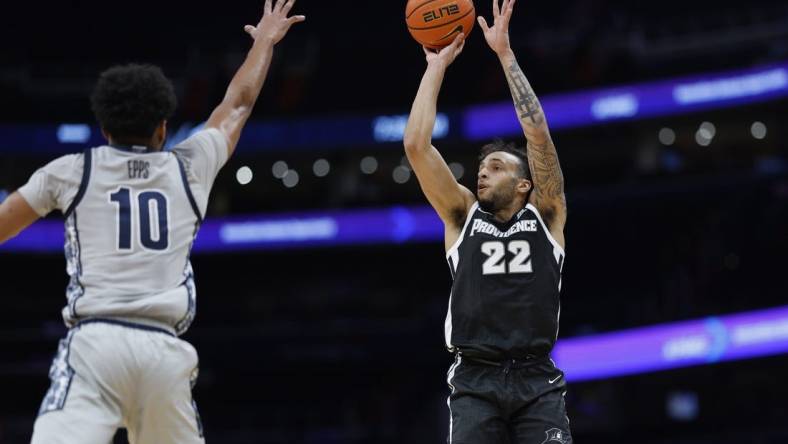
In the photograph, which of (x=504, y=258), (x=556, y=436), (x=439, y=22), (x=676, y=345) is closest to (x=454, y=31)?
(x=439, y=22)

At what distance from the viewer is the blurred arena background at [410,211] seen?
74.1 feet

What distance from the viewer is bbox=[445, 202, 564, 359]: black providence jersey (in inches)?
215

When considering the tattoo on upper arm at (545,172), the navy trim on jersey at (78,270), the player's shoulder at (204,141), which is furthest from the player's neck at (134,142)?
the tattoo on upper arm at (545,172)

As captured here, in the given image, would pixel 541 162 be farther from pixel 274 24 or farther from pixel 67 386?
pixel 67 386

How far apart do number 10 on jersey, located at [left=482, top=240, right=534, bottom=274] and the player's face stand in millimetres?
297

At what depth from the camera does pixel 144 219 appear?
4.19 m

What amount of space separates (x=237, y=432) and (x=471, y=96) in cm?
987

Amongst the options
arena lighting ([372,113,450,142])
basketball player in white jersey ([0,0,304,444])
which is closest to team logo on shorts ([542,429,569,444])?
basketball player in white jersey ([0,0,304,444])

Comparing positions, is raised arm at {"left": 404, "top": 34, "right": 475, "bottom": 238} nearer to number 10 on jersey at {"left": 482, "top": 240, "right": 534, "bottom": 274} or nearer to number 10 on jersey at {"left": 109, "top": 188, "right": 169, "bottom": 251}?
number 10 on jersey at {"left": 482, "top": 240, "right": 534, "bottom": 274}

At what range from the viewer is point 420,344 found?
79.4 ft

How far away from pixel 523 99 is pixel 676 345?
1567 cm

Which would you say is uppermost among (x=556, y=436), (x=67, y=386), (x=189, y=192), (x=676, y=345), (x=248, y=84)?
(x=248, y=84)

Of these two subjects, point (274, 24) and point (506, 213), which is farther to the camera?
point (506, 213)

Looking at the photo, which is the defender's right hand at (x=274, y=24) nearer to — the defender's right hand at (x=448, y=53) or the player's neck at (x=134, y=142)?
the defender's right hand at (x=448, y=53)
